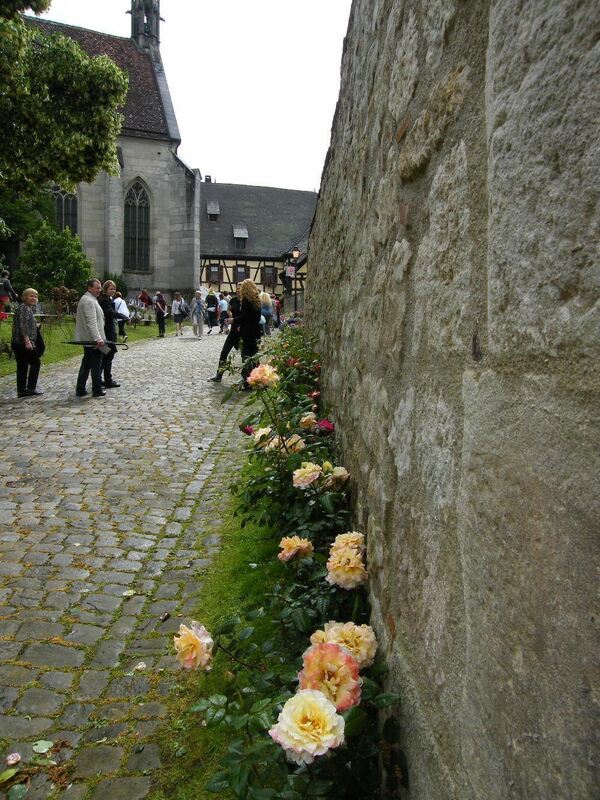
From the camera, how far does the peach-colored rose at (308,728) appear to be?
4.17ft

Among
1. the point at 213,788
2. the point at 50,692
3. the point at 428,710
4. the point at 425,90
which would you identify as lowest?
the point at 50,692

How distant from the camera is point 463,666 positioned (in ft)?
3.63

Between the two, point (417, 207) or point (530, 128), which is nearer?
point (530, 128)

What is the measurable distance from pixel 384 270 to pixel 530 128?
1.27 metres

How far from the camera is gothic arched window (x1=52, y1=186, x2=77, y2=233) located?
34156mm

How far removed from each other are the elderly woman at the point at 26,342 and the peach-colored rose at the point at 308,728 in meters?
8.29

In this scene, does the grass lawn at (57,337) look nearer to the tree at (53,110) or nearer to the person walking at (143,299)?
the tree at (53,110)

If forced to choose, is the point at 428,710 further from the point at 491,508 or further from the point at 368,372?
the point at 368,372

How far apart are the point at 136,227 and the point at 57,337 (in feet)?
61.6

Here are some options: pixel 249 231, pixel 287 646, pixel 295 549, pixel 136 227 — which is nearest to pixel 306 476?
pixel 295 549

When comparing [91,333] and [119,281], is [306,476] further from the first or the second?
[119,281]

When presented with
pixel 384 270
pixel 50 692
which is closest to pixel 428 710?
pixel 384 270

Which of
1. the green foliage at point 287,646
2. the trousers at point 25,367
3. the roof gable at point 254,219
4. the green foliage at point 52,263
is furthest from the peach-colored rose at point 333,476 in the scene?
the roof gable at point 254,219

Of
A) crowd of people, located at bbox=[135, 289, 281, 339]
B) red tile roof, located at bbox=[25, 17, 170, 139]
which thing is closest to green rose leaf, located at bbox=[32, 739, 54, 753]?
crowd of people, located at bbox=[135, 289, 281, 339]
